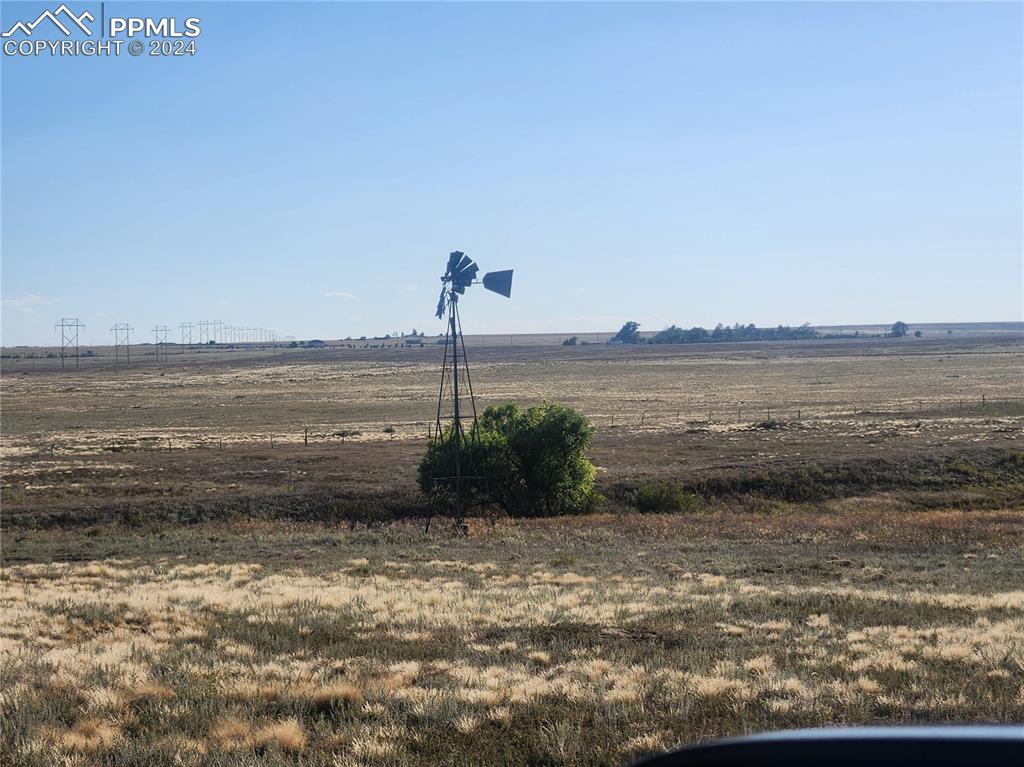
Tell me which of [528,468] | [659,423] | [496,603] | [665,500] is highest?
[496,603]

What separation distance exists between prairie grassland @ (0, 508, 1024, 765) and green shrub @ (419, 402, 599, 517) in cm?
1479

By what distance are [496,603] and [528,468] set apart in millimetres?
24739

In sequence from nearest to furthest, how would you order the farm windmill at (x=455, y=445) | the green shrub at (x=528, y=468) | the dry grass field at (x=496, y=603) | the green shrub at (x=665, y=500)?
the dry grass field at (x=496, y=603) < the farm windmill at (x=455, y=445) < the green shrub at (x=528, y=468) < the green shrub at (x=665, y=500)

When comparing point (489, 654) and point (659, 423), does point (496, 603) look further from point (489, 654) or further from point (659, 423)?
point (659, 423)

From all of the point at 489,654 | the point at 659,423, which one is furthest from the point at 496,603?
the point at 659,423

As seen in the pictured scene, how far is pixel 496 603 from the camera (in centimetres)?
1662

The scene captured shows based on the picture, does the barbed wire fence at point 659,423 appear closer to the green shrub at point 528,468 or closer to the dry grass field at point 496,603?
the dry grass field at point 496,603

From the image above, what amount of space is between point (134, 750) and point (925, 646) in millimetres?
9277

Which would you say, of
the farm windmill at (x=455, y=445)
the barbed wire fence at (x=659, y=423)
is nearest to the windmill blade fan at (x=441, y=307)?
the farm windmill at (x=455, y=445)

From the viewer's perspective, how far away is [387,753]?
7758mm

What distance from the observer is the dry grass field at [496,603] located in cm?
865

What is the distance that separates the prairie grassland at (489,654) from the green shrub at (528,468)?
14.8 meters

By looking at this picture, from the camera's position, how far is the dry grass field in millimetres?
8648

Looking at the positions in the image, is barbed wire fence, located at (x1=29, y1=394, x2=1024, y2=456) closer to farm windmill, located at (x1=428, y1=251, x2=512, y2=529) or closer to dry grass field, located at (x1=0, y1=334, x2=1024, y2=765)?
dry grass field, located at (x1=0, y1=334, x2=1024, y2=765)
